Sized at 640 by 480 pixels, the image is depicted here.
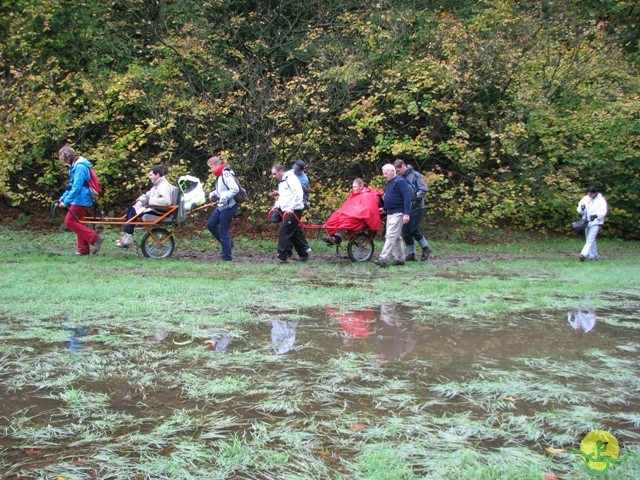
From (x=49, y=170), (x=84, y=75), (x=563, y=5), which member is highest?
(x=563, y=5)

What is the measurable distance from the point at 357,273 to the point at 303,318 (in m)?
4.37

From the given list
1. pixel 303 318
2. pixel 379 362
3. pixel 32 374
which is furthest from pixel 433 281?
pixel 32 374

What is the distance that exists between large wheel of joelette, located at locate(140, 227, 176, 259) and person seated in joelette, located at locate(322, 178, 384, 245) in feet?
9.77

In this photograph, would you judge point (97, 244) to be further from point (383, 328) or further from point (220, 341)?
point (383, 328)

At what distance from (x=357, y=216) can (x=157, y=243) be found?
3.76 meters

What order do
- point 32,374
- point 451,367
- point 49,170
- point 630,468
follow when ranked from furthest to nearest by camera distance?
point 49,170 < point 451,367 < point 32,374 < point 630,468

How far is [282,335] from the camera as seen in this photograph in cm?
703

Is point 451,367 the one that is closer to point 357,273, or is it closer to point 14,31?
point 357,273

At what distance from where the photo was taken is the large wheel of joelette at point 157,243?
44.1 feet

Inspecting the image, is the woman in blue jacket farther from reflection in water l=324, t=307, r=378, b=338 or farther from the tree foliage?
reflection in water l=324, t=307, r=378, b=338

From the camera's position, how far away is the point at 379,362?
6039mm

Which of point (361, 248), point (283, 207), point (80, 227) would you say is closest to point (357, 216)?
point (361, 248)

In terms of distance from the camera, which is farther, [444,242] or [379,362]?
[444,242]

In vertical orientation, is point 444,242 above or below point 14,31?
below
